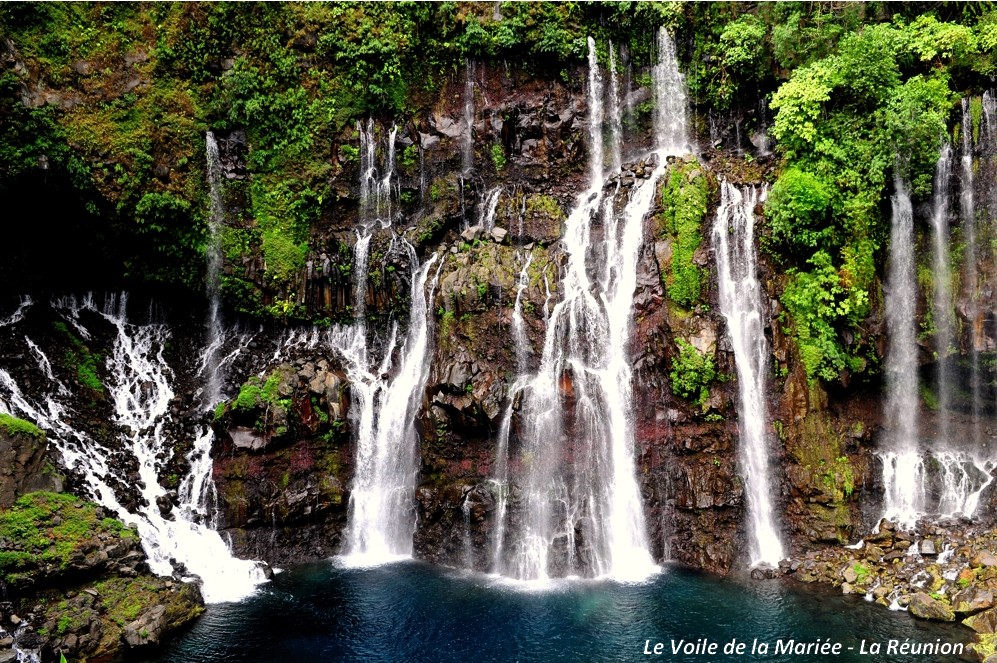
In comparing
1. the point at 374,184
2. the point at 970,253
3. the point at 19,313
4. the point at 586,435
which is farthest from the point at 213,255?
the point at 970,253

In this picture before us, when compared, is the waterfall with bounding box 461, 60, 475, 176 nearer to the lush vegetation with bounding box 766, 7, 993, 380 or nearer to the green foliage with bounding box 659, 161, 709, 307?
the green foliage with bounding box 659, 161, 709, 307

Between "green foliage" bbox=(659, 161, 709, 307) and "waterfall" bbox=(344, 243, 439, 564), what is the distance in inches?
301

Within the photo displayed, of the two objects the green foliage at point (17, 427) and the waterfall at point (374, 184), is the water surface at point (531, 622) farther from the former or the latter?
the waterfall at point (374, 184)

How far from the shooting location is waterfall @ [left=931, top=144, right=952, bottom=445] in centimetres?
1939

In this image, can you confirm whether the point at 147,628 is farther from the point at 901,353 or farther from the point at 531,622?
the point at 901,353

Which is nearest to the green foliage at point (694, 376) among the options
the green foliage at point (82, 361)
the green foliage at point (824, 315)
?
the green foliage at point (824, 315)

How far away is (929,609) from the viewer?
50.2 feet

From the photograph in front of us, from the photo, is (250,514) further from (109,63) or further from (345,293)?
(109,63)

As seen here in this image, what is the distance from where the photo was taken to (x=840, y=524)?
61.3 feet

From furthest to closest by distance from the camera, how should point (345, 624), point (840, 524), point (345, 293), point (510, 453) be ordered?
point (345, 293), point (510, 453), point (840, 524), point (345, 624)

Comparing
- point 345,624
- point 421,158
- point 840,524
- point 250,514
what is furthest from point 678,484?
point 421,158

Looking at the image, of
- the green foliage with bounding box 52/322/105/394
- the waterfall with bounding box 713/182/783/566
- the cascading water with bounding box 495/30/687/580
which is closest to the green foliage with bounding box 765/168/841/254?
the waterfall with bounding box 713/182/783/566

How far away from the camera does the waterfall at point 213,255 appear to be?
76.2 feet

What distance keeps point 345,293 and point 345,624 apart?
11.1 m
